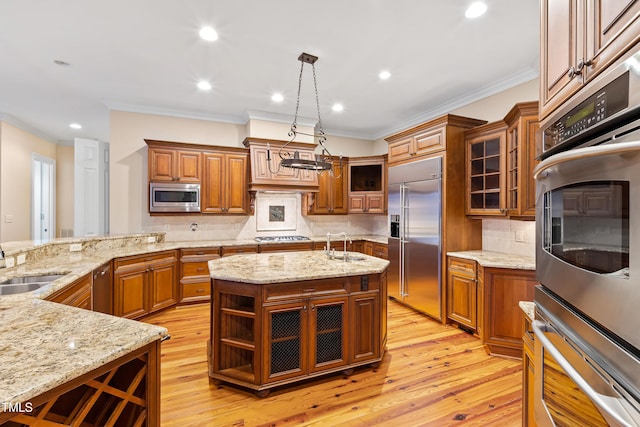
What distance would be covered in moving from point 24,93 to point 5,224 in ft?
8.24

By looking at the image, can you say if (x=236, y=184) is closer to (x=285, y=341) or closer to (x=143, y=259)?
(x=143, y=259)

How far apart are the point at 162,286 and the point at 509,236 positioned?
14.6ft

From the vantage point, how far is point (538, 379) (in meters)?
1.17

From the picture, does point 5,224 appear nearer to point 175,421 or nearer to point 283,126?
point 283,126

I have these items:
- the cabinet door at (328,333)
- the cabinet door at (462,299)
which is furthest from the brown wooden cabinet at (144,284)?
the cabinet door at (462,299)

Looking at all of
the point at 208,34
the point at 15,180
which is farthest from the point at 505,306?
the point at 15,180

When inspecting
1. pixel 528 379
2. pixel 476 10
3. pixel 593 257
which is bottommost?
pixel 528 379

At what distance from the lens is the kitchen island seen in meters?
2.23

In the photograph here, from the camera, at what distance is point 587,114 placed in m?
0.84

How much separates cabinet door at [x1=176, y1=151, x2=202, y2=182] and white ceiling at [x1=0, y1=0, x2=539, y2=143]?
76 centimetres

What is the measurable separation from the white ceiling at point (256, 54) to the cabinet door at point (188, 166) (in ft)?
2.50

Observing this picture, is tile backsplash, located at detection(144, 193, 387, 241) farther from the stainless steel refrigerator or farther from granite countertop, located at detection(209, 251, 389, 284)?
granite countertop, located at detection(209, 251, 389, 284)

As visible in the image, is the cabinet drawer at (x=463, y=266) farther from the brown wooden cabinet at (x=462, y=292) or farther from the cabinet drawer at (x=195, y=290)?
the cabinet drawer at (x=195, y=290)

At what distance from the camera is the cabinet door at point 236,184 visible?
15.6ft
